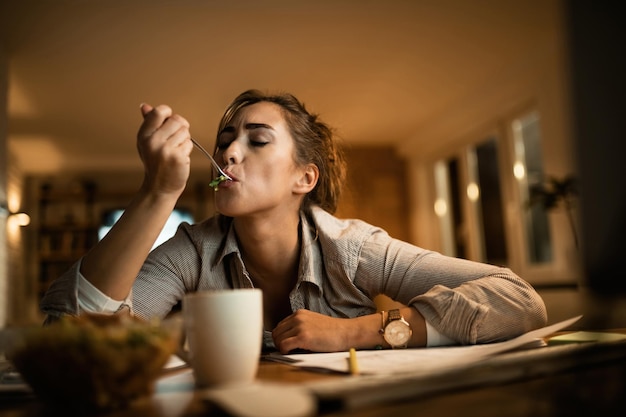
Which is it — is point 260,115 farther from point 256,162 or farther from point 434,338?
point 434,338

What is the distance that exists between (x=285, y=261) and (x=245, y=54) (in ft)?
10.6

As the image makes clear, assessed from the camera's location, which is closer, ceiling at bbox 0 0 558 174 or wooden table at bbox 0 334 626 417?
wooden table at bbox 0 334 626 417

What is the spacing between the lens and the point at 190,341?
589mm

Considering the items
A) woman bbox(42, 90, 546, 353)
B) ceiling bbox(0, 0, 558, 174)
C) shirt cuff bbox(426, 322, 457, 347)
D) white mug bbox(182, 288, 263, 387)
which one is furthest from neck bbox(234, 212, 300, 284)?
ceiling bbox(0, 0, 558, 174)

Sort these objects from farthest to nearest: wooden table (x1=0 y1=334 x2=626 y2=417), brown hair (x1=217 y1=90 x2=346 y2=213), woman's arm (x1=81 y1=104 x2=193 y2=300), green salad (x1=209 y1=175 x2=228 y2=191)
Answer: brown hair (x1=217 y1=90 x2=346 y2=213) < green salad (x1=209 y1=175 x2=228 y2=191) < woman's arm (x1=81 y1=104 x2=193 y2=300) < wooden table (x1=0 y1=334 x2=626 y2=417)

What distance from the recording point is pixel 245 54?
4367 mm

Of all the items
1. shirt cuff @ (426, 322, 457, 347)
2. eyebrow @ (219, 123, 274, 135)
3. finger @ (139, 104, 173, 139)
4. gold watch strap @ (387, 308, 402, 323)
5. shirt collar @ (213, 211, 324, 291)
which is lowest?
shirt cuff @ (426, 322, 457, 347)

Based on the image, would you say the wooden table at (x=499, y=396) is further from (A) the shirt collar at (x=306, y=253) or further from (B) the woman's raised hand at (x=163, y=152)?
(A) the shirt collar at (x=306, y=253)

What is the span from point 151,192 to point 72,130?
18.5ft

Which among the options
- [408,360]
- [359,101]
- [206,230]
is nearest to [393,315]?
[408,360]

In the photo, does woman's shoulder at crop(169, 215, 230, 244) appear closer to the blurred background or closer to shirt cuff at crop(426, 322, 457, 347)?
shirt cuff at crop(426, 322, 457, 347)

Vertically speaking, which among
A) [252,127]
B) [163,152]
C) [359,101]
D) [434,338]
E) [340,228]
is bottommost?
[434,338]

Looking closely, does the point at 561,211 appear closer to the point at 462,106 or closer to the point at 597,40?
the point at 462,106

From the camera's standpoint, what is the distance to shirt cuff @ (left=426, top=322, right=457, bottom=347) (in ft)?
3.12
